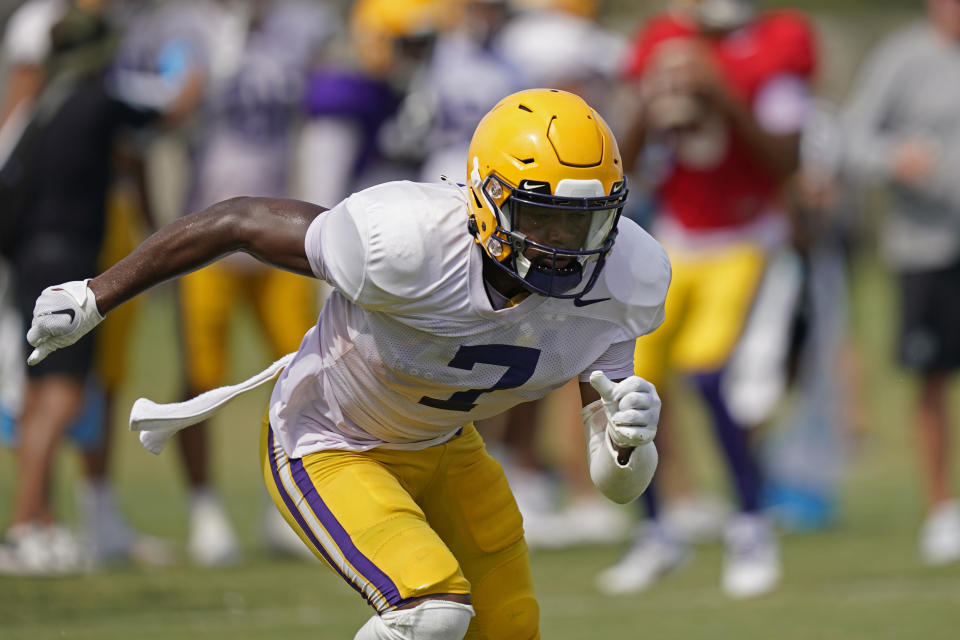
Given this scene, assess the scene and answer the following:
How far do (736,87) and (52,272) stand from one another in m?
2.91

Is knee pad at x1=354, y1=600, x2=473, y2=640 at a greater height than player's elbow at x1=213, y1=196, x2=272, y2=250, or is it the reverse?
player's elbow at x1=213, y1=196, x2=272, y2=250

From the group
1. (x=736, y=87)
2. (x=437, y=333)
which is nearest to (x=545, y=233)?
(x=437, y=333)

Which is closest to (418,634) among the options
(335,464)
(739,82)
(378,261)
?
(335,464)

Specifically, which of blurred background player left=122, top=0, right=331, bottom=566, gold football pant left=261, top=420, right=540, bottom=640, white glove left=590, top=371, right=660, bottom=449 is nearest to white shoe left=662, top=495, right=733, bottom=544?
blurred background player left=122, top=0, right=331, bottom=566

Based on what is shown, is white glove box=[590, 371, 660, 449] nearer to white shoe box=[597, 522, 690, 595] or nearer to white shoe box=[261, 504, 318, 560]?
white shoe box=[597, 522, 690, 595]

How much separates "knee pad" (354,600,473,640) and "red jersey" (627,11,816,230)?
10.8 feet

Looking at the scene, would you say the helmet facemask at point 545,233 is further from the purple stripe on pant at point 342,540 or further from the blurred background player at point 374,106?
the blurred background player at point 374,106

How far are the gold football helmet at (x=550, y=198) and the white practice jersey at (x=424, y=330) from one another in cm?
9

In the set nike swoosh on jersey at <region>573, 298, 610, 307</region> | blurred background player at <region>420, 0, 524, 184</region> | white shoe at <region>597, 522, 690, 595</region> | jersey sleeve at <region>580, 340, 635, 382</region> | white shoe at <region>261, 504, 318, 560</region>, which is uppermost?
nike swoosh on jersey at <region>573, 298, 610, 307</region>

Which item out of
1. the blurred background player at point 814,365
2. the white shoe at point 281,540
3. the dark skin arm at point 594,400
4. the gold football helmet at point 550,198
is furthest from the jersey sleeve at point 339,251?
the blurred background player at point 814,365

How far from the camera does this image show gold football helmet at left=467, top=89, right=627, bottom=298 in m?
3.45

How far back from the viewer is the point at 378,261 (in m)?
3.41

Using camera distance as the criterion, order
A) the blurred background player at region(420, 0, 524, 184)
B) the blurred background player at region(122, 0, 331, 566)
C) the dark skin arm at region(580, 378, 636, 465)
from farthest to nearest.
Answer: the blurred background player at region(420, 0, 524, 184) < the blurred background player at region(122, 0, 331, 566) < the dark skin arm at region(580, 378, 636, 465)

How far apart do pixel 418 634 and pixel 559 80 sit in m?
4.84
